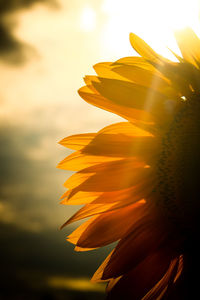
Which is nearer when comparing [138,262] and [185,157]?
[185,157]

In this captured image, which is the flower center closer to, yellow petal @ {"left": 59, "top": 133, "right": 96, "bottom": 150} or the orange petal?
the orange petal

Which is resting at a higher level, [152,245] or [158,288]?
[152,245]

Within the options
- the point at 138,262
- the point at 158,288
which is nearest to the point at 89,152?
the point at 138,262

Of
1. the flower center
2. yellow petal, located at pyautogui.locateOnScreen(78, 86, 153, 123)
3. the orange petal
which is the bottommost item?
the orange petal

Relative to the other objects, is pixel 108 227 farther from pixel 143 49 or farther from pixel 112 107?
pixel 143 49

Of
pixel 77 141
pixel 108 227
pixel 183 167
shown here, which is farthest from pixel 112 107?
pixel 108 227

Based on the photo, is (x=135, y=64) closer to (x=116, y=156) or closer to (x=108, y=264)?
(x=116, y=156)

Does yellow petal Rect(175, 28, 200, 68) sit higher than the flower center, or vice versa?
yellow petal Rect(175, 28, 200, 68)

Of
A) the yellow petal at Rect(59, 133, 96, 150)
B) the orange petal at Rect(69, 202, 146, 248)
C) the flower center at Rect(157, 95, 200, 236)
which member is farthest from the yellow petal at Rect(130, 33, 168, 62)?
the orange petal at Rect(69, 202, 146, 248)
